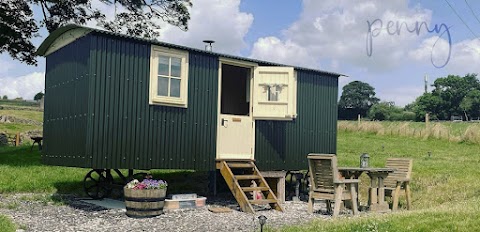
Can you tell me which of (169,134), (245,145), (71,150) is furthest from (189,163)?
(71,150)

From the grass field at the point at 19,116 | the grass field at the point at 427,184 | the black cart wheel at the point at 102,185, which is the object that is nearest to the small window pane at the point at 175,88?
the black cart wheel at the point at 102,185

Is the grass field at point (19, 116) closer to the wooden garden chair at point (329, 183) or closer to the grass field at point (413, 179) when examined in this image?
the grass field at point (413, 179)

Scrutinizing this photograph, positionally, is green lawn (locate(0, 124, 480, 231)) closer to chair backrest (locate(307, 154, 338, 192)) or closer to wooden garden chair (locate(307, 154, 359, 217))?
wooden garden chair (locate(307, 154, 359, 217))

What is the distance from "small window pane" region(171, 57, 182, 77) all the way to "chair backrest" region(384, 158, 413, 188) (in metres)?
5.25

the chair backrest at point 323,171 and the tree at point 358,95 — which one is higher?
the tree at point 358,95

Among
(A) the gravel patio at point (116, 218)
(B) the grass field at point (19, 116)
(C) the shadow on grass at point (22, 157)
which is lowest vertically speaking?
(A) the gravel patio at point (116, 218)

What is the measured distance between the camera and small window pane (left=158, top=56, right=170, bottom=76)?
10.5 m

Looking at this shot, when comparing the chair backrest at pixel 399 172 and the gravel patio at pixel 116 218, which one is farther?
the chair backrest at pixel 399 172

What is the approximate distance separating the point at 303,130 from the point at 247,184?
2.00 meters

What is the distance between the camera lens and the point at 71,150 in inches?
410

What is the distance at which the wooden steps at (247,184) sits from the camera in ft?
34.6

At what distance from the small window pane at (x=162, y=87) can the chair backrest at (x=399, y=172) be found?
5348mm

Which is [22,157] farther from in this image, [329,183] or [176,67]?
[329,183]

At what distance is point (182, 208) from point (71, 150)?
8.06 ft
